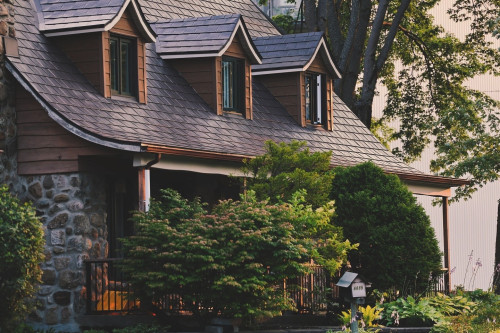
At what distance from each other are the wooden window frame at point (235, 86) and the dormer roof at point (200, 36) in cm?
33

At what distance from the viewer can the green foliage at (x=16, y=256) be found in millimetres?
15212

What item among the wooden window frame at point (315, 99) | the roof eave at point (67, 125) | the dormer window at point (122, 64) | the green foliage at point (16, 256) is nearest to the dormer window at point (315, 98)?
the wooden window frame at point (315, 99)

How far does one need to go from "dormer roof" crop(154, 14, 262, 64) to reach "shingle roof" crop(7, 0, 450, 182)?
35cm

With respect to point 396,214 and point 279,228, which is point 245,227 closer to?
point 279,228

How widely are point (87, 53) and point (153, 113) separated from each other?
160 cm

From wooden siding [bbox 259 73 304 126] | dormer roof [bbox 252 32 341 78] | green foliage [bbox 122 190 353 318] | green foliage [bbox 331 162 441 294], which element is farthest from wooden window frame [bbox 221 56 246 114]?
green foliage [bbox 122 190 353 318]

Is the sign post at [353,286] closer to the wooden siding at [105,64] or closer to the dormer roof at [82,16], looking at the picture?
the wooden siding at [105,64]

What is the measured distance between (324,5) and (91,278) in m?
15.3

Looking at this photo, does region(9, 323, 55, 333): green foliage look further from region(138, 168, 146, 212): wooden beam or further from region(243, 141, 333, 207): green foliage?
region(243, 141, 333, 207): green foliage

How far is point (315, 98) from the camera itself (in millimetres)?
25109

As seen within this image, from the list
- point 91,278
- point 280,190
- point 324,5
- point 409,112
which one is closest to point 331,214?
point 280,190

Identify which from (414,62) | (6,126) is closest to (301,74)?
(6,126)

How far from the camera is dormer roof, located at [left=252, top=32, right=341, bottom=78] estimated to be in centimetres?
2416

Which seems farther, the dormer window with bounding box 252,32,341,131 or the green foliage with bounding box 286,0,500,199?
the green foliage with bounding box 286,0,500,199
